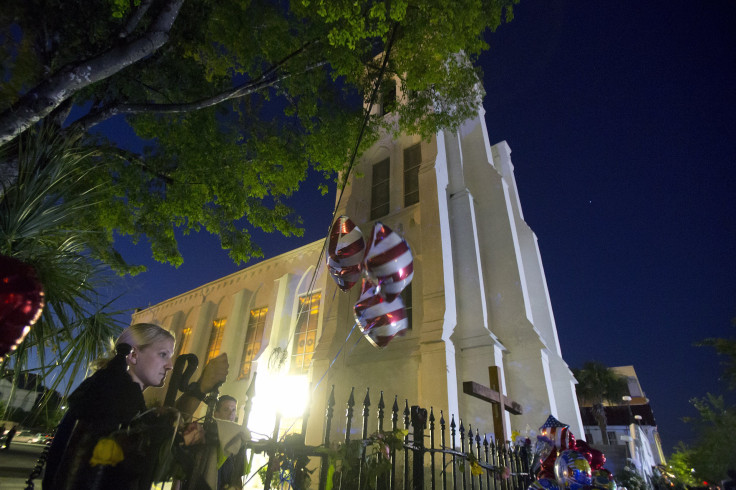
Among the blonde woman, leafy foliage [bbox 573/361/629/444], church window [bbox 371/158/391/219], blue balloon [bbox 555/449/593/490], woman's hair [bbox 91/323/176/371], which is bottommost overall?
blue balloon [bbox 555/449/593/490]

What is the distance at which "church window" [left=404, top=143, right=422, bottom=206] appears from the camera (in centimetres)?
1280

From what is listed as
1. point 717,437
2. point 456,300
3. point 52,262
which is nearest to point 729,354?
point 717,437

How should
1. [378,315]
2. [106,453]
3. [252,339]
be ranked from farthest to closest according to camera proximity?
1. [252,339]
2. [378,315]
3. [106,453]

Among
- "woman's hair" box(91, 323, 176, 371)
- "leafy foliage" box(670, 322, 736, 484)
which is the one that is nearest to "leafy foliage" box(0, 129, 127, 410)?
"woman's hair" box(91, 323, 176, 371)

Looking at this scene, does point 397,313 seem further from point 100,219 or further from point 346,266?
point 100,219

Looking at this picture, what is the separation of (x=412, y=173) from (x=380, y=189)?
1478mm

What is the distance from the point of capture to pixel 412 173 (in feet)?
43.9

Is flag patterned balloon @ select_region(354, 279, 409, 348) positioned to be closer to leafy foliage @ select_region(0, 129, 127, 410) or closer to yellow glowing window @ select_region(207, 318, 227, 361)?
leafy foliage @ select_region(0, 129, 127, 410)

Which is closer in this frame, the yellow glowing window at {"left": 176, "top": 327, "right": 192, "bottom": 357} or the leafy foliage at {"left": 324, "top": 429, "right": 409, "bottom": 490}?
the leafy foliage at {"left": 324, "top": 429, "right": 409, "bottom": 490}

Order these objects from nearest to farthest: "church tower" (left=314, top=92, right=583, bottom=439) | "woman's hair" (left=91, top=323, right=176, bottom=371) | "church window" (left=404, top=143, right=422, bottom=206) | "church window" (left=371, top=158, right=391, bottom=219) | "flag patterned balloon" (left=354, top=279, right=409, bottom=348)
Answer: "woman's hair" (left=91, top=323, right=176, bottom=371)
"flag patterned balloon" (left=354, top=279, right=409, bottom=348)
"church tower" (left=314, top=92, right=583, bottom=439)
"church window" (left=404, top=143, right=422, bottom=206)
"church window" (left=371, top=158, right=391, bottom=219)

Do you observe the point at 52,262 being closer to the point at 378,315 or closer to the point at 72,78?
the point at 72,78

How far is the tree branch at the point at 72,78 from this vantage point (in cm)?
394

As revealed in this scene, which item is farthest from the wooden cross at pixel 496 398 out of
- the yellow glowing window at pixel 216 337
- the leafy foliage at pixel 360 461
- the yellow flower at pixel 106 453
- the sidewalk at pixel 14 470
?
the yellow glowing window at pixel 216 337

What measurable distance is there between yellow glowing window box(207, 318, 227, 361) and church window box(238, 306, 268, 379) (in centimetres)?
212
